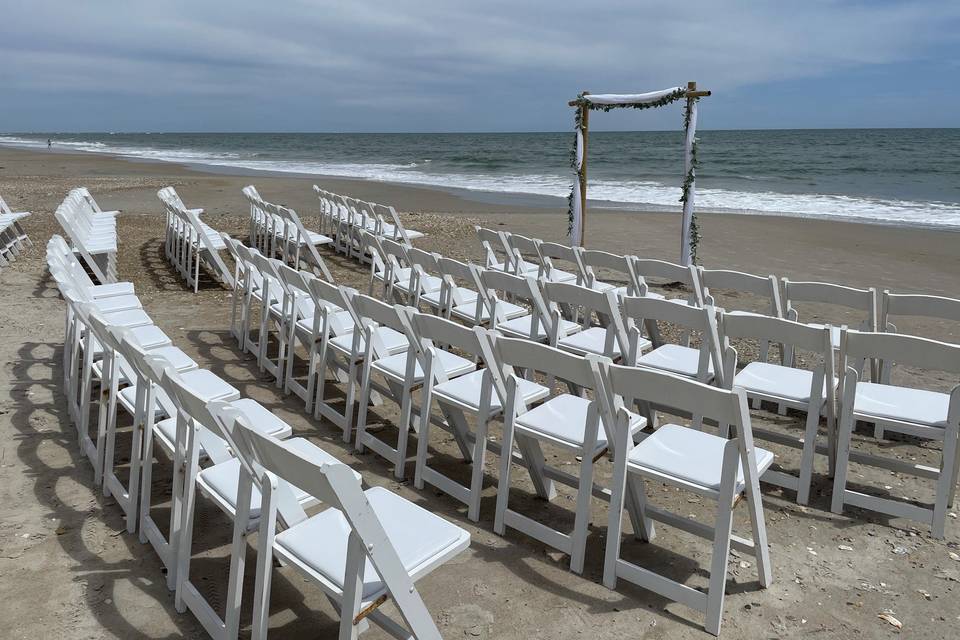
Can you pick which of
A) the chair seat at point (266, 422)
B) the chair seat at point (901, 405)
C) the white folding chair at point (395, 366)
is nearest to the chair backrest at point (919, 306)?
the chair seat at point (901, 405)

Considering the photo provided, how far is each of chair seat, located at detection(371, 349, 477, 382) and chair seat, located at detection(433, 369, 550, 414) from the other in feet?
0.62

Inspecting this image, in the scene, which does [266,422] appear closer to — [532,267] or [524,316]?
[524,316]

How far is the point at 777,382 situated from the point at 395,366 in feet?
6.40

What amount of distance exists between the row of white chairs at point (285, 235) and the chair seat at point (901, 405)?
17.3 ft

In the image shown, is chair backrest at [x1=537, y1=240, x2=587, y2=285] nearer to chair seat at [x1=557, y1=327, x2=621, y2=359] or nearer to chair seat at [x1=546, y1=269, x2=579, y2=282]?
chair seat at [x1=546, y1=269, x2=579, y2=282]

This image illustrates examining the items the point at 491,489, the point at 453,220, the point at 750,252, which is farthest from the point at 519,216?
the point at 491,489

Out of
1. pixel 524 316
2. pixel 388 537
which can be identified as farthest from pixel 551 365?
pixel 524 316

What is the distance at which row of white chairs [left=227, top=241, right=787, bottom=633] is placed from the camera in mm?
2441

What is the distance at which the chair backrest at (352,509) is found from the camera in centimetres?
170

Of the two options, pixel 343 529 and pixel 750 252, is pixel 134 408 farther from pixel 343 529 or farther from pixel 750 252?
pixel 750 252

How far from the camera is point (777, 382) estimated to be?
3.55m

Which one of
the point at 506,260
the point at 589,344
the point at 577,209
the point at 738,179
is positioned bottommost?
the point at 589,344

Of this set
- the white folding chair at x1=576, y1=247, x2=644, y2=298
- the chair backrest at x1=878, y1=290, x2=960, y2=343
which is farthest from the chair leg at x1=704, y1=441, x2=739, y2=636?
the white folding chair at x1=576, y1=247, x2=644, y2=298

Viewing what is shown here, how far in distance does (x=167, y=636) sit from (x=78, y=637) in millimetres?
283
